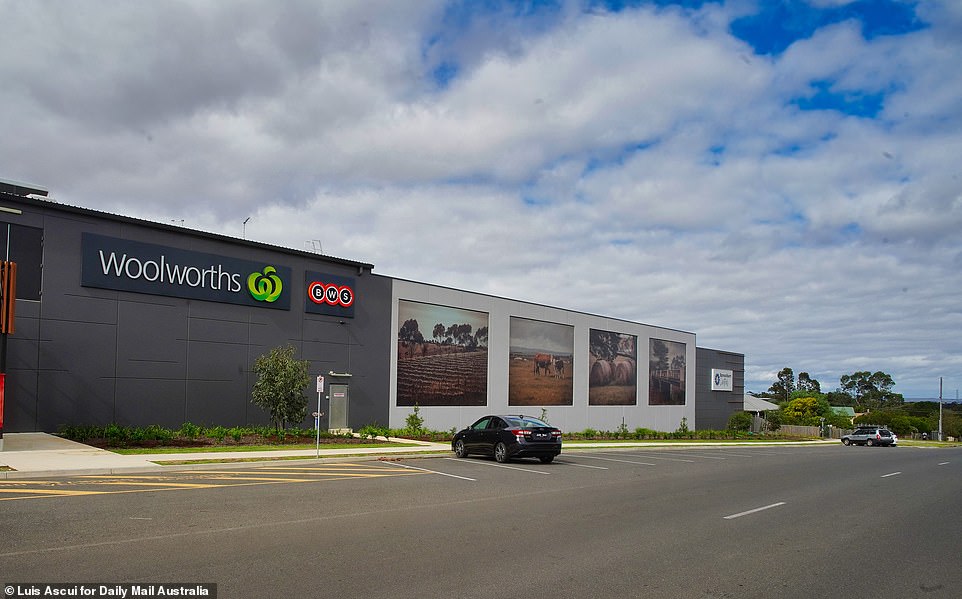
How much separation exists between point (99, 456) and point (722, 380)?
62008mm

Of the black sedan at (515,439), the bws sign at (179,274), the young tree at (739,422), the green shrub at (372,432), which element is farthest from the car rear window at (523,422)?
the young tree at (739,422)

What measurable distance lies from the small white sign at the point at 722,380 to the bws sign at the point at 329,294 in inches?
1785

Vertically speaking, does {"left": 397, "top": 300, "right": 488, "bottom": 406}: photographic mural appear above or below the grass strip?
above

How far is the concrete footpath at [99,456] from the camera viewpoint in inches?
679

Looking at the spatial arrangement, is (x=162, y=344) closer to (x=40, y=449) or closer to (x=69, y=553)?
(x=40, y=449)

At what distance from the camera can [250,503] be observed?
1312 cm

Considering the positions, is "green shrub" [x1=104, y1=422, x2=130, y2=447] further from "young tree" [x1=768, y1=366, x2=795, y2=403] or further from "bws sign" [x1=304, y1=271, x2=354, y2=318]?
"young tree" [x1=768, y1=366, x2=795, y2=403]

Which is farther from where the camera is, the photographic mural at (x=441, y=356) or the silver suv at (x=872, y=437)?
the silver suv at (x=872, y=437)

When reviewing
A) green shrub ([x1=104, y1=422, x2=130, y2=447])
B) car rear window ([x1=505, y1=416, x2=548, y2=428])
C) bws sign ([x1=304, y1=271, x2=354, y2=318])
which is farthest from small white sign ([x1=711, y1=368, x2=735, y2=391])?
green shrub ([x1=104, y1=422, x2=130, y2=447])

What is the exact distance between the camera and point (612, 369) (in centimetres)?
5572

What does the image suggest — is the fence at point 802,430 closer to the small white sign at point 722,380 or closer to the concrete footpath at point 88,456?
the small white sign at point 722,380

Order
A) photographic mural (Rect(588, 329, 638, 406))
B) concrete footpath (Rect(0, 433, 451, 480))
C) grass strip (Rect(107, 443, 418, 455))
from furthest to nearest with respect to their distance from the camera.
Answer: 1. photographic mural (Rect(588, 329, 638, 406))
2. grass strip (Rect(107, 443, 418, 455))
3. concrete footpath (Rect(0, 433, 451, 480))

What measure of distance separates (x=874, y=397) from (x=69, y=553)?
18507 cm

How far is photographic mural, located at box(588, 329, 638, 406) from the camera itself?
53.6 metres
